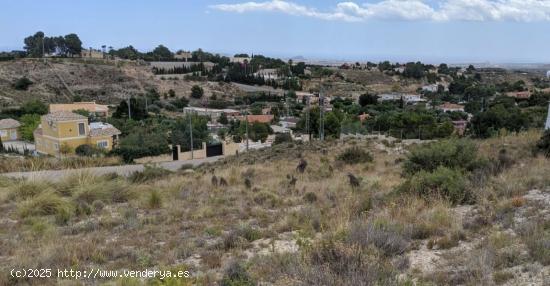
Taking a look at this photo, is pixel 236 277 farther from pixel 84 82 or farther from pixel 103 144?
pixel 84 82

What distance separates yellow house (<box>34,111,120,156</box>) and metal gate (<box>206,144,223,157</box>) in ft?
35.6

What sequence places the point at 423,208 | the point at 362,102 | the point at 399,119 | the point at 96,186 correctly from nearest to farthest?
the point at 423,208 < the point at 96,186 < the point at 399,119 < the point at 362,102

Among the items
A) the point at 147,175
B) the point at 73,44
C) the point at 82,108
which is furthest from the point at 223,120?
the point at 73,44

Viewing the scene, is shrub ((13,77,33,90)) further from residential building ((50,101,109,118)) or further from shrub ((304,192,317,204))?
shrub ((304,192,317,204))

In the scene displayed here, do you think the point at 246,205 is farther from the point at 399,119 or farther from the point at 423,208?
the point at 399,119

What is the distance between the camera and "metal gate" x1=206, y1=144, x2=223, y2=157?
33.0 m

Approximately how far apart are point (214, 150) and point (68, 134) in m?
13.6

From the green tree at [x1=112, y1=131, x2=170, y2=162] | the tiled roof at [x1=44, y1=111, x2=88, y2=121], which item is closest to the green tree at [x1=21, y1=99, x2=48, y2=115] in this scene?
the tiled roof at [x1=44, y1=111, x2=88, y2=121]

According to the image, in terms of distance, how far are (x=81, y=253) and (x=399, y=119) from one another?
4290 centimetres

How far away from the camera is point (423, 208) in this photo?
6.27m

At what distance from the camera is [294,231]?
595 cm

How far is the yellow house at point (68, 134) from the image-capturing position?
120 feet

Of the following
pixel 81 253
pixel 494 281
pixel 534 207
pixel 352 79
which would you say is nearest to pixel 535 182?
pixel 534 207

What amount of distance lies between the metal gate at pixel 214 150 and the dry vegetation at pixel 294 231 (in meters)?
22.7
